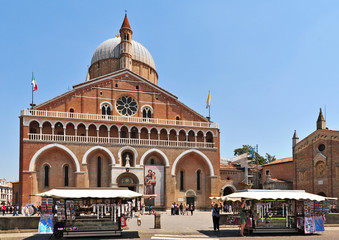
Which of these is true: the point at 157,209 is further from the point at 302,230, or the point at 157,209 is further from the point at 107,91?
the point at 302,230

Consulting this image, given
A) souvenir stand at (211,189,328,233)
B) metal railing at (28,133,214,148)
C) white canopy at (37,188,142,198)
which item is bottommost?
souvenir stand at (211,189,328,233)

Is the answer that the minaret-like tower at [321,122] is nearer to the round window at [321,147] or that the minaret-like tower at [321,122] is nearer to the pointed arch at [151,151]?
the round window at [321,147]

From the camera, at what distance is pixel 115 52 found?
175 ft

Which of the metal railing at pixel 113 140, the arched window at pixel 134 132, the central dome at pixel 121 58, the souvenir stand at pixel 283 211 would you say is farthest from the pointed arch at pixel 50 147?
the souvenir stand at pixel 283 211

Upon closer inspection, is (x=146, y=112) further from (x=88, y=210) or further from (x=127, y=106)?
(x=88, y=210)

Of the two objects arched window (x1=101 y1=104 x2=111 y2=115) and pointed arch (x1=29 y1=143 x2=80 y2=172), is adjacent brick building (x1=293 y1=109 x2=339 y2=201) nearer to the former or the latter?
arched window (x1=101 y1=104 x2=111 y2=115)

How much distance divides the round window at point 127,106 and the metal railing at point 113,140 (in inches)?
144

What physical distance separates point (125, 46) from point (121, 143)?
1504cm

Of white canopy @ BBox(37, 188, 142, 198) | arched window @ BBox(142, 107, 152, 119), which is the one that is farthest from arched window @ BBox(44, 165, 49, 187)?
white canopy @ BBox(37, 188, 142, 198)

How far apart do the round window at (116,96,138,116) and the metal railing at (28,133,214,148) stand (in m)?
3.67

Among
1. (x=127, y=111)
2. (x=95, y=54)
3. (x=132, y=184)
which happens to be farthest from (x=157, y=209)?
(x=95, y=54)

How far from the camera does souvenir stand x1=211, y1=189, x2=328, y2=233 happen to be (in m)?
18.7

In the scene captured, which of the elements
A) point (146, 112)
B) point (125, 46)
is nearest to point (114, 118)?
point (146, 112)

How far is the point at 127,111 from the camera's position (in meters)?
43.0
